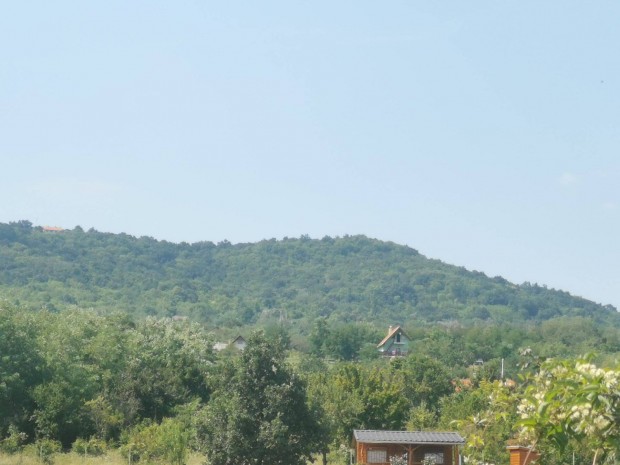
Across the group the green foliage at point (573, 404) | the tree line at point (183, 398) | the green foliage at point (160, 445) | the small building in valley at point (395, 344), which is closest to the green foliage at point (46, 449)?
the tree line at point (183, 398)

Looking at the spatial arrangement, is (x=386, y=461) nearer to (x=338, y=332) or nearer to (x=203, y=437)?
(x=203, y=437)

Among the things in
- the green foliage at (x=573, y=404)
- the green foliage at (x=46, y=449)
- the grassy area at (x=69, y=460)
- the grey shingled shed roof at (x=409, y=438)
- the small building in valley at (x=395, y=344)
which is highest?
the small building in valley at (x=395, y=344)

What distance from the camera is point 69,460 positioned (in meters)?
35.1

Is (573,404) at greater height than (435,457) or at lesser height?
greater

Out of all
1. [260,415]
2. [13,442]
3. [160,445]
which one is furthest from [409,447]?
[13,442]

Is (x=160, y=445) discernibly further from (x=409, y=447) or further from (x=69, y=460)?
(x=409, y=447)

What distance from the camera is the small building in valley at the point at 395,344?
117 meters

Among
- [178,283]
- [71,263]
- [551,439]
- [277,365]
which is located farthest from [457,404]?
[178,283]

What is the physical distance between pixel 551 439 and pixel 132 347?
1665 inches

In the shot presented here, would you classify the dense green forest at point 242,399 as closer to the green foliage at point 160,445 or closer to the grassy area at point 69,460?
the green foliage at point 160,445

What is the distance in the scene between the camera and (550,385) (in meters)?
8.70

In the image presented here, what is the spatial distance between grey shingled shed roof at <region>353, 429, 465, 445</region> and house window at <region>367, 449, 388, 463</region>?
0.60 m

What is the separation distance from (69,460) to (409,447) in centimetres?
1244

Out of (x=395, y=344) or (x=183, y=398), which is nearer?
(x=183, y=398)
